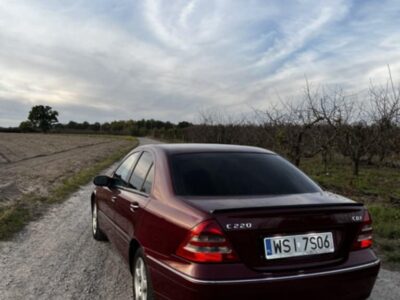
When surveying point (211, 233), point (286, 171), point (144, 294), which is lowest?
point (144, 294)

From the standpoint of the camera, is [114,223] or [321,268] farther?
[114,223]

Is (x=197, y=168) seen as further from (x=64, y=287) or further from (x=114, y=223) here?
(x=64, y=287)

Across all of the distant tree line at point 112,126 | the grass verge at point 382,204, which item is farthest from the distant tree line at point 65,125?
the grass verge at point 382,204

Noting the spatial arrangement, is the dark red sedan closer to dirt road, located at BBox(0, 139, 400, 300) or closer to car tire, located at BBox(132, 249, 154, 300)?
car tire, located at BBox(132, 249, 154, 300)

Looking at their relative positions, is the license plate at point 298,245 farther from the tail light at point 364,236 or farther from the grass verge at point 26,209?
the grass verge at point 26,209

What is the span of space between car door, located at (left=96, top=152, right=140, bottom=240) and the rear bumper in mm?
1610

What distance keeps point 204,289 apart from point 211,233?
1.11 feet

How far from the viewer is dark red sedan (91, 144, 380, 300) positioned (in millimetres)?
2594

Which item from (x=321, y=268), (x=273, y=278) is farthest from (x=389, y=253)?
(x=273, y=278)

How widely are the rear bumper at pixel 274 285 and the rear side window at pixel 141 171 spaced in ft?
3.40

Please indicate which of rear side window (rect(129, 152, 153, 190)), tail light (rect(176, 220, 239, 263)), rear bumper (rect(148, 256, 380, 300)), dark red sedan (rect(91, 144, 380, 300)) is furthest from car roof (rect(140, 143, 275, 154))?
tail light (rect(176, 220, 239, 263))

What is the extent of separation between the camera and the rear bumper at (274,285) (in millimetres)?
2523

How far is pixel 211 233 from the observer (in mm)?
2604

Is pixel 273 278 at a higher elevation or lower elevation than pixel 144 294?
higher
